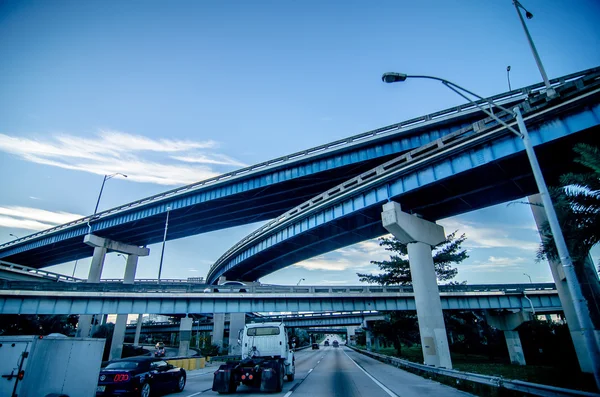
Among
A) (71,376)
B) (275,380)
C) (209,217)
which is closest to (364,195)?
(275,380)

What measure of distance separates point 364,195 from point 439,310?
33.3 ft

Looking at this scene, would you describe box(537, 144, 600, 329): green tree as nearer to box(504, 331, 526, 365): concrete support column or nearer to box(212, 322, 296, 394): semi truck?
box(212, 322, 296, 394): semi truck

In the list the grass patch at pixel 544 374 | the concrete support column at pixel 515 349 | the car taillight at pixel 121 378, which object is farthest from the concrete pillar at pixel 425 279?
the concrete support column at pixel 515 349

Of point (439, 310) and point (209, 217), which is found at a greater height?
point (209, 217)

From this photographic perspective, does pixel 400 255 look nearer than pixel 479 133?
No

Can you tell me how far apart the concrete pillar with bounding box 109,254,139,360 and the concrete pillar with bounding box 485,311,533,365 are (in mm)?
43148

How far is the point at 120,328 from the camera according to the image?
44.3 metres

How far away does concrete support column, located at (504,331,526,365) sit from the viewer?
33250mm

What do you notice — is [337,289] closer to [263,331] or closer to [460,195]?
[460,195]

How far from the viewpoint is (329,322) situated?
72000 mm

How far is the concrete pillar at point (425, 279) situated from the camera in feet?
68.7

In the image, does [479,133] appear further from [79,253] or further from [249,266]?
[79,253]

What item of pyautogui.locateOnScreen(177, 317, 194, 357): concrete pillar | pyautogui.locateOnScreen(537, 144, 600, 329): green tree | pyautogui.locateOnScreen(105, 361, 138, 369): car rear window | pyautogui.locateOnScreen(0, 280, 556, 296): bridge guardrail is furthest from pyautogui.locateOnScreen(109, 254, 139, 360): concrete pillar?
pyautogui.locateOnScreen(537, 144, 600, 329): green tree

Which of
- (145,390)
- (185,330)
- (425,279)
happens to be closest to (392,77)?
(145,390)
